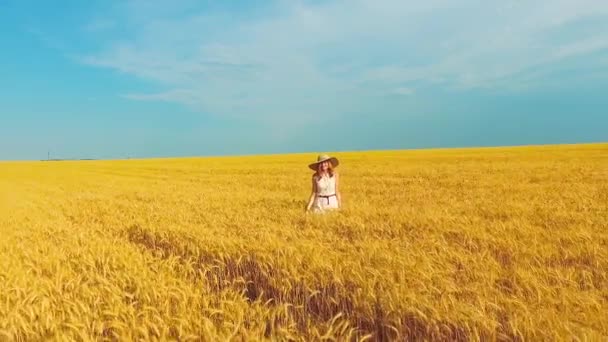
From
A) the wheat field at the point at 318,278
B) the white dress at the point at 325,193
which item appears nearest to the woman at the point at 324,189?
the white dress at the point at 325,193

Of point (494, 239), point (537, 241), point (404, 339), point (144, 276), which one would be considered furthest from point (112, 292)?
point (537, 241)

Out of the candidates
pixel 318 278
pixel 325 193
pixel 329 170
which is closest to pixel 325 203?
pixel 325 193

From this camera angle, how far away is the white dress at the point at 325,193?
9.62 meters

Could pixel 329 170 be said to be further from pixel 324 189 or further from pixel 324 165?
pixel 324 189

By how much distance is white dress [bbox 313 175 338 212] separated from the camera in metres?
9.62

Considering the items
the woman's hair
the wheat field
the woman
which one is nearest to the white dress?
the woman

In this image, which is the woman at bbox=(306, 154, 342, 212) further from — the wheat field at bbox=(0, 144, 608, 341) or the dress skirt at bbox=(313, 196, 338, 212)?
the wheat field at bbox=(0, 144, 608, 341)

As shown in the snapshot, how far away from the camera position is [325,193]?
973 centimetres

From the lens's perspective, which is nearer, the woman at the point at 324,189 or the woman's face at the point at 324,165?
the woman at the point at 324,189

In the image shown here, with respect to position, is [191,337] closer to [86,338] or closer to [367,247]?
[86,338]

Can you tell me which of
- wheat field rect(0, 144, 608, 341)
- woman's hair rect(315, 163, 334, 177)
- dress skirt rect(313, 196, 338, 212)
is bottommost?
wheat field rect(0, 144, 608, 341)

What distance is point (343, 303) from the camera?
12.3 feet

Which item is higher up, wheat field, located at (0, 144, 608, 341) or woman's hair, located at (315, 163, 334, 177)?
woman's hair, located at (315, 163, 334, 177)

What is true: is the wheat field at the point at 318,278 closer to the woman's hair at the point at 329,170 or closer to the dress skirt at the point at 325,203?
the dress skirt at the point at 325,203
